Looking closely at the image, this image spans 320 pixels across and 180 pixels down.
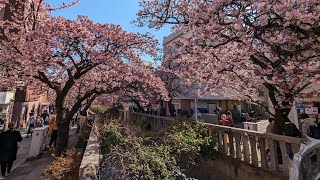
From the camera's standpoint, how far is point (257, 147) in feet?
15.2

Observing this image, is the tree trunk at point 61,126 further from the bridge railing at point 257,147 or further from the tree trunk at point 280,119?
the tree trunk at point 280,119

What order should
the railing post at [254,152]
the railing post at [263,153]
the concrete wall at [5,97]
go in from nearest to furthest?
1. the railing post at [263,153]
2. the railing post at [254,152]
3. the concrete wall at [5,97]

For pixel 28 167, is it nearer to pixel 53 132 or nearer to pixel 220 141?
pixel 53 132

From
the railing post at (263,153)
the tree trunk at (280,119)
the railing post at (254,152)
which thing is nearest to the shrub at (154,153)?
the railing post at (254,152)

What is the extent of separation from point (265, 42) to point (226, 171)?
324 cm

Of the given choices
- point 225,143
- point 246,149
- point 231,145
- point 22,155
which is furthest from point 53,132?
point 246,149

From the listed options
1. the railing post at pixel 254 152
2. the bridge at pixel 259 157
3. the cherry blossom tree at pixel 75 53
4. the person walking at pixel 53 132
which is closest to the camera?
the bridge at pixel 259 157

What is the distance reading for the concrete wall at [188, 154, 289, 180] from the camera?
4.41 m

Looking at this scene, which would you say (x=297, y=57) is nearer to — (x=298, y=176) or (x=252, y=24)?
(x=252, y=24)

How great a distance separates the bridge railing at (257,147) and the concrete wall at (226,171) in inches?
4.6

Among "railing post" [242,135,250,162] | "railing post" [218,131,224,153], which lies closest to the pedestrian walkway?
"railing post" [218,131,224,153]

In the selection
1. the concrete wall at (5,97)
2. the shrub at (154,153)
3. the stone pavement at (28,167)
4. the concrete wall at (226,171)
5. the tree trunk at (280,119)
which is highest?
the concrete wall at (5,97)

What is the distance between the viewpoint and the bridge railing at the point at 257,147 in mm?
3972

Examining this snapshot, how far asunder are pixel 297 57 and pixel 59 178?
219 inches
